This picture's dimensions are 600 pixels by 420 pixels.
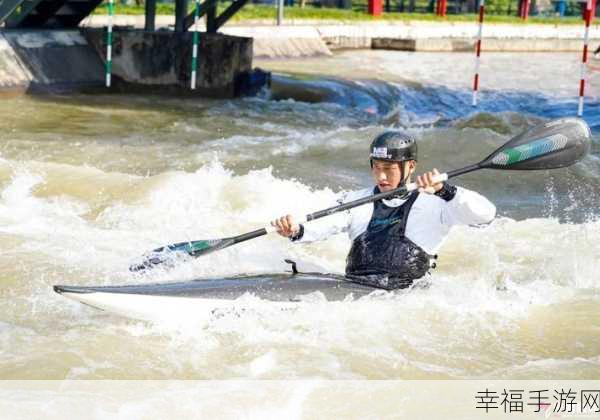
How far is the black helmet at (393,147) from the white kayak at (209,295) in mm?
643

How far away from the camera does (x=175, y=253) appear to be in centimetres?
564

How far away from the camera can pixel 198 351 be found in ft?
16.3

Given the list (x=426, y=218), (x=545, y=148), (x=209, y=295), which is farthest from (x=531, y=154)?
(x=209, y=295)

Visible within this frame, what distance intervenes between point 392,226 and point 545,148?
3.64ft

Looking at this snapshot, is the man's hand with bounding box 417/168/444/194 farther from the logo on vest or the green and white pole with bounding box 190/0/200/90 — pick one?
the green and white pole with bounding box 190/0/200/90

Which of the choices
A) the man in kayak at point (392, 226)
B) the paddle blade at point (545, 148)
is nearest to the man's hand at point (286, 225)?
the man in kayak at point (392, 226)

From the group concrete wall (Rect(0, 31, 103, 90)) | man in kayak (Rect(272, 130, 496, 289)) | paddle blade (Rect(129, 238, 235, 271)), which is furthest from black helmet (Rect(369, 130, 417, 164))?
concrete wall (Rect(0, 31, 103, 90))

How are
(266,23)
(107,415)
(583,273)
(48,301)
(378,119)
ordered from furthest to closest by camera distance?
(266,23) < (378,119) < (583,273) < (48,301) < (107,415)

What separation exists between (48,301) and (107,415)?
4.98ft

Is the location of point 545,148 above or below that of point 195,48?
above

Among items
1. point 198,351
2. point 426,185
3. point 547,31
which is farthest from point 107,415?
point 547,31

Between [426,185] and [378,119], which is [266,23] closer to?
[378,119]

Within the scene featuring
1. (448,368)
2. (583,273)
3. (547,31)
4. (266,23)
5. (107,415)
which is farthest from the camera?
(547,31)

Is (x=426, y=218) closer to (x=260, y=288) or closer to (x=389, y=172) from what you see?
(x=389, y=172)
